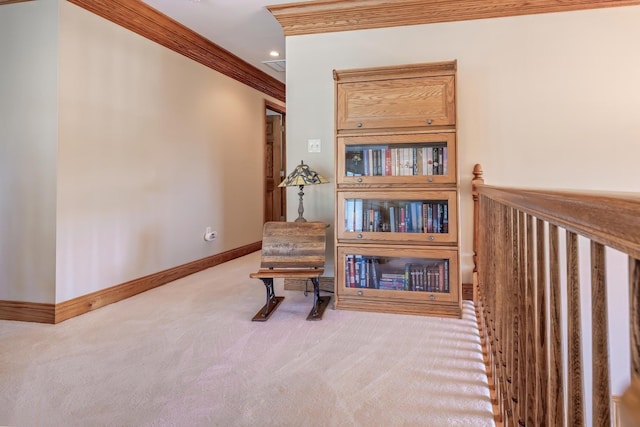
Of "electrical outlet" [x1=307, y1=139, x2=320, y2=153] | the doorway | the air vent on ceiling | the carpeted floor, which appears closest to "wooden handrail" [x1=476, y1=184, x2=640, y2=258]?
Answer: the carpeted floor

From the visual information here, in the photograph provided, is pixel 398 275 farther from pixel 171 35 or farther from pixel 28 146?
pixel 171 35

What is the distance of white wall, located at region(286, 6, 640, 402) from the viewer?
2486mm

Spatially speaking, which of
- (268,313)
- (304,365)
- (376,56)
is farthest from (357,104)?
(304,365)

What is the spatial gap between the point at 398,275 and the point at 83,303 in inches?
88.7

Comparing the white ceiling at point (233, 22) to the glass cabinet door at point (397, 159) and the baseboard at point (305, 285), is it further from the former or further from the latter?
the baseboard at point (305, 285)

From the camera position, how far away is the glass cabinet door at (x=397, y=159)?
238 cm

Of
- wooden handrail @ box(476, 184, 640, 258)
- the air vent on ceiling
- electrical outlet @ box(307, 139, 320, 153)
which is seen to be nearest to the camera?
wooden handrail @ box(476, 184, 640, 258)

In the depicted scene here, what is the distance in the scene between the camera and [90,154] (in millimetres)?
2533

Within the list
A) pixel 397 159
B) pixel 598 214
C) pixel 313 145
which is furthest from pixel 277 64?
pixel 598 214

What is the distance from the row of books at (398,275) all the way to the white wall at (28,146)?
2.06 m

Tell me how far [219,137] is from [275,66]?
1156 millimetres

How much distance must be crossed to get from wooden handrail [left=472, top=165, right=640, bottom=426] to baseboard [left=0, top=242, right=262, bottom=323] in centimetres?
262

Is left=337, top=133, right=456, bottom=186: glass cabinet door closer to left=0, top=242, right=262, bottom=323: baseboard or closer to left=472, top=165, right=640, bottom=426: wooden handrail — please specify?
left=472, top=165, right=640, bottom=426: wooden handrail

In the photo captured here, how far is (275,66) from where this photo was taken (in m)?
4.31
